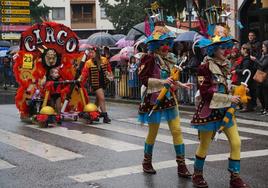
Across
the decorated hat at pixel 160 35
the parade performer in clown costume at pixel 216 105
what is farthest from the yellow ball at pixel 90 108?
the parade performer in clown costume at pixel 216 105

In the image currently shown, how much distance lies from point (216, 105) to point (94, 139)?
4399 millimetres

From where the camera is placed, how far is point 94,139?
10.2 meters

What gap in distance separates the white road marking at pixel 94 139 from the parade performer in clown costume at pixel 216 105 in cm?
287

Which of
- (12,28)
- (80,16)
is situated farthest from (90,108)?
(80,16)

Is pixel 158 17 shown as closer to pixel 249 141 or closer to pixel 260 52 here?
pixel 249 141

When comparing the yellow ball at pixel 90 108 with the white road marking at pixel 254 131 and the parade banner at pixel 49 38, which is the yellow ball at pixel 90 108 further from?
the white road marking at pixel 254 131

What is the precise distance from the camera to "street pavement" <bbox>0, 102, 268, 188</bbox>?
692 centimetres

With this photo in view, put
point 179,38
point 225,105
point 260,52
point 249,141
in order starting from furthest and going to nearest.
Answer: point 179,38
point 260,52
point 249,141
point 225,105

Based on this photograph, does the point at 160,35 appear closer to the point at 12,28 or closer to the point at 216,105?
the point at 216,105

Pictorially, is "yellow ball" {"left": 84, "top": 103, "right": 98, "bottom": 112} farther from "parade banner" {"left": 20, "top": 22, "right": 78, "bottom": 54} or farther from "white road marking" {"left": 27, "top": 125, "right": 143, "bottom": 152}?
"parade banner" {"left": 20, "top": 22, "right": 78, "bottom": 54}

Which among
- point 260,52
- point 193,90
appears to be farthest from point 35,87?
point 260,52

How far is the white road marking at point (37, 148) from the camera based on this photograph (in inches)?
338

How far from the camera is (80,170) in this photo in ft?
24.7

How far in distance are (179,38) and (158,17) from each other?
10.8 meters
